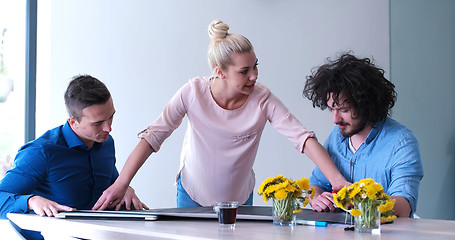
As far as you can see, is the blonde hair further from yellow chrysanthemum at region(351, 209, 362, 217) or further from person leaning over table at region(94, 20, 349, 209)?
yellow chrysanthemum at region(351, 209, 362, 217)

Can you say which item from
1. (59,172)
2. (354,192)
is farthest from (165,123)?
(354,192)

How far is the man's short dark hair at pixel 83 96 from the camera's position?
2.19 metres

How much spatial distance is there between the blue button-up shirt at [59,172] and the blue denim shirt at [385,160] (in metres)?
0.90

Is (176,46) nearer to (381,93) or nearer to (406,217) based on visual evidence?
(381,93)

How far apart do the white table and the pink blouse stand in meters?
0.71

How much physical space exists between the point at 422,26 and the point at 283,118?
2.47 m

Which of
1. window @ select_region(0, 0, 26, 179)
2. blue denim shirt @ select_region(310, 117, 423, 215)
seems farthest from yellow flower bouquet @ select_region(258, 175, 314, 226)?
window @ select_region(0, 0, 26, 179)

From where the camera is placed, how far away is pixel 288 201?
158cm

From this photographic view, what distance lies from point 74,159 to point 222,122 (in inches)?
25.0

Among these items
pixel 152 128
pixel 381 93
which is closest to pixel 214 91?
pixel 152 128

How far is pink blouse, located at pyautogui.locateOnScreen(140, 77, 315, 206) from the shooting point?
237cm

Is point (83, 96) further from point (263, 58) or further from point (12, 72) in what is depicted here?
point (263, 58)

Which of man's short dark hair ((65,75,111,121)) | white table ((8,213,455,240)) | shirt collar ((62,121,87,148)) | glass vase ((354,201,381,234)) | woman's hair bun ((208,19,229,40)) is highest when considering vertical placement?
woman's hair bun ((208,19,229,40))

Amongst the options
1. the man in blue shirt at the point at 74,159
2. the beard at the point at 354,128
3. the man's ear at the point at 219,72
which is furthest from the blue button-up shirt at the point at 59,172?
the beard at the point at 354,128
